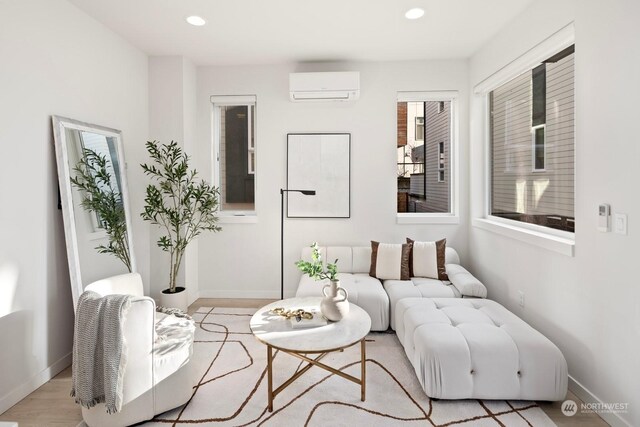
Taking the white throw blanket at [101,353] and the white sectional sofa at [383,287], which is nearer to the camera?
the white throw blanket at [101,353]

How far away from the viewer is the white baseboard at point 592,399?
1.96m

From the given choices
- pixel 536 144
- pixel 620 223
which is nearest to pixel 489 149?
pixel 536 144

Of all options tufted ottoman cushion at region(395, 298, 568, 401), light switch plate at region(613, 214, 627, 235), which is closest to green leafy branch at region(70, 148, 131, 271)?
tufted ottoman cushion at region(395, 298, 568, 401)

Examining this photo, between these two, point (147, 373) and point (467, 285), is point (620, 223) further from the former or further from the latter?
point (147, 373)

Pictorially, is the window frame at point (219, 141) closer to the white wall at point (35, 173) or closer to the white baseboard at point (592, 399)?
the white wall at point (35, 173)

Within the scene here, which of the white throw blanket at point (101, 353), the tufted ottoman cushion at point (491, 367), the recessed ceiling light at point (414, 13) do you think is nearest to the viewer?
the white throw blanket at point (101, 353)

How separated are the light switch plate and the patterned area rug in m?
1.13

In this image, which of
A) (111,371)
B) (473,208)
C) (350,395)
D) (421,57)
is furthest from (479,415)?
(421,57)

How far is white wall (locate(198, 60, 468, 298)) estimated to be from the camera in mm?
4148

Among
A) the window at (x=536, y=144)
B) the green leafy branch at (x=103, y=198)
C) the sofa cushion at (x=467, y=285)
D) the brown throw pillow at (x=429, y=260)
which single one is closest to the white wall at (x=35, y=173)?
the green leafy branch at (x=103, y=198)

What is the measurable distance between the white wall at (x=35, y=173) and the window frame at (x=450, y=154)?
312 cm

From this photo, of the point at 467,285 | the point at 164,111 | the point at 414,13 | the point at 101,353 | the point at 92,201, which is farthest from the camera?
the point at 164,111

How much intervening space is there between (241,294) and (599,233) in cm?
350

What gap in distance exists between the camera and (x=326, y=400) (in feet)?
7.33
